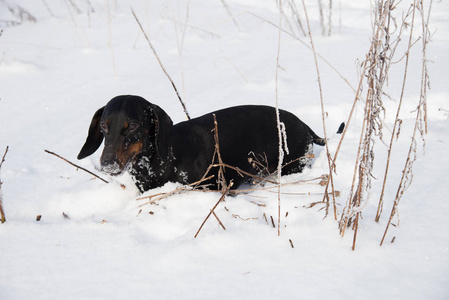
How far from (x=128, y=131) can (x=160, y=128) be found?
0.19 m

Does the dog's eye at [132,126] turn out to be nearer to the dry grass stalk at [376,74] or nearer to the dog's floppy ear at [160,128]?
the dog's floppy ear at [160,128]

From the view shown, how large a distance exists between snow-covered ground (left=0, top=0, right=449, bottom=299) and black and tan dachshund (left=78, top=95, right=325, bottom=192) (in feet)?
0.48

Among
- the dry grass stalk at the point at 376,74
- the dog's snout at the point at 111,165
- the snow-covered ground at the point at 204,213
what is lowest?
the snow-covered ground at the point at 204,213

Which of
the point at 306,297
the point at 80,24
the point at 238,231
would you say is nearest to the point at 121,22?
the point at 80,24

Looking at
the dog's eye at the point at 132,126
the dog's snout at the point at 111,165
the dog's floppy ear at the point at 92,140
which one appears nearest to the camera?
the dog's snout at the point at 111,165

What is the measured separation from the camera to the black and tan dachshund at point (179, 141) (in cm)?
225

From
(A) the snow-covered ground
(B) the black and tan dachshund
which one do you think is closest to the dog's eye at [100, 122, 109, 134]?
(B) the black and tan dachshund

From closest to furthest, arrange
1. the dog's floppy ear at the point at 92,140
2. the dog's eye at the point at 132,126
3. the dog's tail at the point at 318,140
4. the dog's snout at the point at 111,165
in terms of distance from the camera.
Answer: the dog's snout at the point at 111,165 < the dog's eye at the point at 132,126 < the dog's floppy ear at the point at 92,140 < the dog's tail at the point at 318,140

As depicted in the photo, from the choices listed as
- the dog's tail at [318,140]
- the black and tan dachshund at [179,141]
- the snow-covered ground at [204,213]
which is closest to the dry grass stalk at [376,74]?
the snow-covered ground at [204,213]

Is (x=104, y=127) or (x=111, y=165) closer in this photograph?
(x=111, y=165)

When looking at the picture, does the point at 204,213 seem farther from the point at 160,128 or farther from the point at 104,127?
the point at 104,127

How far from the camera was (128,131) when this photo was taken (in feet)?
7.41

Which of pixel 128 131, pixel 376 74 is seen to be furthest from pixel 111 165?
pixel 376 74

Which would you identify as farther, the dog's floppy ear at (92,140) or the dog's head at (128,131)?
the dog's floppy ear at (92,140)
